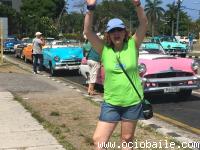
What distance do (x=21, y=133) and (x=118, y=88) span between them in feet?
10.7

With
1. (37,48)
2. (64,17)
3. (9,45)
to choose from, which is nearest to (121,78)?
(37,48)

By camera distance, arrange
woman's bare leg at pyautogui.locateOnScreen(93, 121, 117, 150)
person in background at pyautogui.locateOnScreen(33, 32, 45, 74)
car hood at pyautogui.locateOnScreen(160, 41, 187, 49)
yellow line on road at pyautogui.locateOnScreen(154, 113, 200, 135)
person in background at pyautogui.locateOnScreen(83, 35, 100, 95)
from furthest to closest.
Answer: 1. car hood at pyautogui.locateOnScreen(160, 41, 187, 49)
2. person in background at pyautogui.locateOnScreen(33, 32, 45, 74)
3. person in background at pyautogui.locateOnScreen(83, 35, 100, 95)
4. yellow line on road at pyautogui.locateOnScreen(154, 113, 200, 135)
5. woman's bare leg at pyautogui.locateOnScreen(93, 121, 117, 150)

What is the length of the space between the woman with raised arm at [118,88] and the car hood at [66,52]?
14061mm

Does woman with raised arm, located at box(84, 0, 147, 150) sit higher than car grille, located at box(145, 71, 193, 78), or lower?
higher

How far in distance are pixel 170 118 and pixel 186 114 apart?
0.61 meters

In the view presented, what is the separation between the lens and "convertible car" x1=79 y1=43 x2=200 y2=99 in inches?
456

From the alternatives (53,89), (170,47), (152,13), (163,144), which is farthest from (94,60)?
(152,13)

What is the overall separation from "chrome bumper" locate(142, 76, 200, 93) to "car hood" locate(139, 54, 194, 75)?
19 cm

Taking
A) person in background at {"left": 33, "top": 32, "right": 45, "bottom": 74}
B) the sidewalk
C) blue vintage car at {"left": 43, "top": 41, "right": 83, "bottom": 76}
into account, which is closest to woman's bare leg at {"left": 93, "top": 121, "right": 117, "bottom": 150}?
the sidewalk

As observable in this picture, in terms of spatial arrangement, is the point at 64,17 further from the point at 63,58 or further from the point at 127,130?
the point at 127,130

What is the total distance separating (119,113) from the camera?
507 cm

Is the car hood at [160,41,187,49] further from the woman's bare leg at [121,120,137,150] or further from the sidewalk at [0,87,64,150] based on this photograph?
the woman's bare leg at [121,120,137,150]

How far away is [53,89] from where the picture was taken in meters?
14.3

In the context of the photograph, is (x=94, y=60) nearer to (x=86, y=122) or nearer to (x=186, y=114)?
(x=186, y=114)
